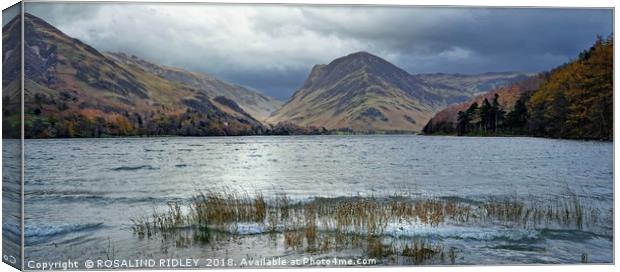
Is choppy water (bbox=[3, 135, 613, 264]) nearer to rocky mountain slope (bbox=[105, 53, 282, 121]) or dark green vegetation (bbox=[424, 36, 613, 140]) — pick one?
dark green vegetation (bbox=[424, 36, 613, 140])

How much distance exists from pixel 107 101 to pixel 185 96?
1.37 m

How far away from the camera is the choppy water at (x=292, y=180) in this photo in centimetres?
Answer: 1175

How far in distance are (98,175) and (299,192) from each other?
3.57 meters

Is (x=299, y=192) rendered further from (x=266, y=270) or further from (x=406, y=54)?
(x=406, y=54)

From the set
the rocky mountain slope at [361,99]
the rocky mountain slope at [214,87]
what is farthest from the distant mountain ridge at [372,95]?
the rocky mountain slope at [214,87]

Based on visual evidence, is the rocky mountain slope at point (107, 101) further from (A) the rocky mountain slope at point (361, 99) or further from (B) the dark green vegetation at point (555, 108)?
(B) the dark green vegetation at point (555, 108)

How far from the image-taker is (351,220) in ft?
40.5

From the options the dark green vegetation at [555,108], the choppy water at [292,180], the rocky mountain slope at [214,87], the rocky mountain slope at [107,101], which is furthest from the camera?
the dark green vegetation at [555,108]

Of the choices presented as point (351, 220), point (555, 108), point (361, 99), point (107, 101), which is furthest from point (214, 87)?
point (555, 108)

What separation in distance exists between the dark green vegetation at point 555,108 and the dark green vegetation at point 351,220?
1.28 m

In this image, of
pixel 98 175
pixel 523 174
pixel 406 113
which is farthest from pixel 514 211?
pixel 98 175

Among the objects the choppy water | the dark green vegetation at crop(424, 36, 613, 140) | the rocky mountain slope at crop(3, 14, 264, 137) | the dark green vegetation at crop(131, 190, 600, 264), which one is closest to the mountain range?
the rocky mountain slope at crop(3, 14, 264, 137)

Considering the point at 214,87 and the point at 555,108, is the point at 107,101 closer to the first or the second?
the point at 214,87

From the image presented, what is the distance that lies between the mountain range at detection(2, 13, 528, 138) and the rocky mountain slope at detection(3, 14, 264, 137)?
16 mm
